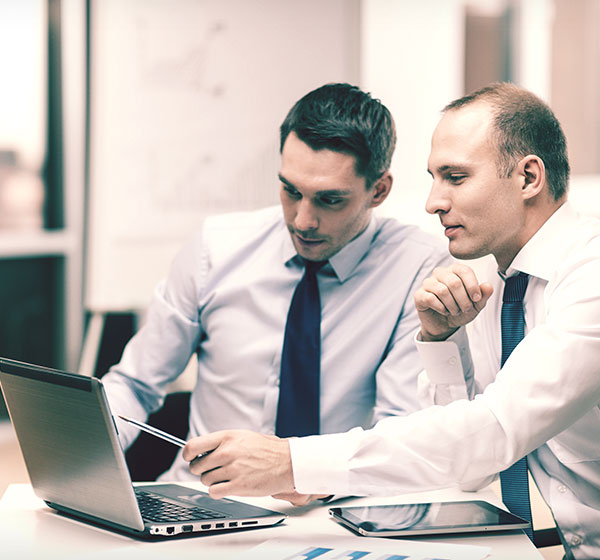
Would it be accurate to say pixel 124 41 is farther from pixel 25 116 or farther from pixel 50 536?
pixel 50 536

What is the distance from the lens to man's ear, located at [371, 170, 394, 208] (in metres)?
2.01

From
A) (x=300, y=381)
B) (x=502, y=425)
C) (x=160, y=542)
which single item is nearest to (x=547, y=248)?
(x=502, y=425)

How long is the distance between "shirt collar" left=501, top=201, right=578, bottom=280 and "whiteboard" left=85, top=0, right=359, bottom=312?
212cm

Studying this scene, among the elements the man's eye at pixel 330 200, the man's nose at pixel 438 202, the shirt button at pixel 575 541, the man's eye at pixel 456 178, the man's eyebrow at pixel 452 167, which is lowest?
the shirt button at pixel 575 541

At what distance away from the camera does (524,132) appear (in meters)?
1.59

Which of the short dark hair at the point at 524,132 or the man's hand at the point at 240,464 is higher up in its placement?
the short dark hair at the point at 524,132

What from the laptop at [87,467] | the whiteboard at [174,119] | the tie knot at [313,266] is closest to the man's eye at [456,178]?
the tie knot at [313,266]

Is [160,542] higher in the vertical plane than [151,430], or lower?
lower

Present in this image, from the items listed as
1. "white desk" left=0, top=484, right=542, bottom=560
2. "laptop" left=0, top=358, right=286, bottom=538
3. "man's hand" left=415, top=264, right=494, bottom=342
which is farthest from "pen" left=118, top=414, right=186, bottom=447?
"man's hand" left=415, top=264, right=494, bottom=342

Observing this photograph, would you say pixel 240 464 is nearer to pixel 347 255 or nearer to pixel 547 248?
pixel 547 248

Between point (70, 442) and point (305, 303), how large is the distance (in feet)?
2.62

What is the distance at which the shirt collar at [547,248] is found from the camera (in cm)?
155

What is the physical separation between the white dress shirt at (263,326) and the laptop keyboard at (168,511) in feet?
1.64

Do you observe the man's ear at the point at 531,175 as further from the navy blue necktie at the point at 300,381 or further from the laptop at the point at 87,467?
the laptop at the point at 87,467
